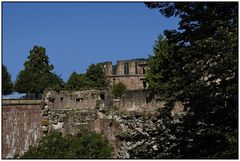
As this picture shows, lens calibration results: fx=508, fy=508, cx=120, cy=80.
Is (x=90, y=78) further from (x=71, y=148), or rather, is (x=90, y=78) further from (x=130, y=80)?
(x=71, y=148)

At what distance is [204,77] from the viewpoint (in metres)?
10.3

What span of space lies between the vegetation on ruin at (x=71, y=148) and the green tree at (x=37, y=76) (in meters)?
25.8

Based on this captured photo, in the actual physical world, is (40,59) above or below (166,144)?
above

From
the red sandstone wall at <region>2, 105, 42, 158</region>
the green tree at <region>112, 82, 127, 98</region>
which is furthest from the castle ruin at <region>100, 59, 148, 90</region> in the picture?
the red sandstone wall at <region>2, 105, 42, 158</region>

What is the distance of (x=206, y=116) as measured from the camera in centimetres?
1066

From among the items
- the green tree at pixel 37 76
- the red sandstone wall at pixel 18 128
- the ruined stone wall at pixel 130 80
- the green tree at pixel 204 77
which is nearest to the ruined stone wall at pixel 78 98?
the red sandstone wall at pixel 18 128

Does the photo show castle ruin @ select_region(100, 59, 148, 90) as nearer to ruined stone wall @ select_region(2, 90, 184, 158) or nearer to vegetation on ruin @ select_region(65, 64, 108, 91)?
vegetation on ruin @ select_region(65, 64, 108, 91)

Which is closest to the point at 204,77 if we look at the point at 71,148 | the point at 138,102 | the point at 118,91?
the point at 71,148

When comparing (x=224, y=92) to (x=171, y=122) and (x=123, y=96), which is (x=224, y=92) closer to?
(x=171, y=122)

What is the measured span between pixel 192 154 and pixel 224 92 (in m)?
Answer: 1.68

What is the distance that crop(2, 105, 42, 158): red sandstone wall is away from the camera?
17.8m

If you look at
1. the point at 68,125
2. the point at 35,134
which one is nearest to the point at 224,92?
the point at 35,134

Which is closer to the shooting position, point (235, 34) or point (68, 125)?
point (235, 34)

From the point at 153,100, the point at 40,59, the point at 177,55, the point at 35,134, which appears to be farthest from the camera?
the point at 40,59
